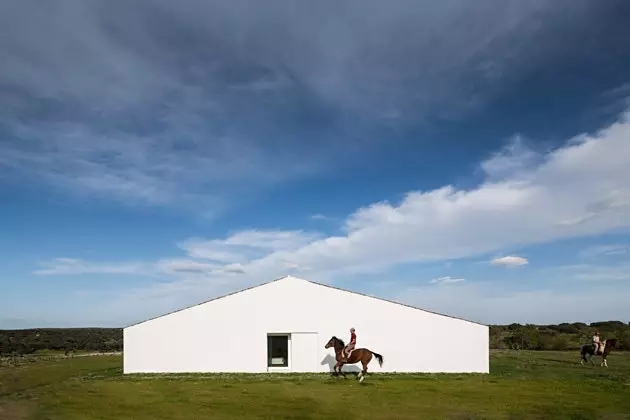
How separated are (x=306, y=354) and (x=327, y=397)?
380 inches

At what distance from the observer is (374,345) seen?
2581 centimetres

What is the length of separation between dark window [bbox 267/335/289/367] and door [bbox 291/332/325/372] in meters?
1.04

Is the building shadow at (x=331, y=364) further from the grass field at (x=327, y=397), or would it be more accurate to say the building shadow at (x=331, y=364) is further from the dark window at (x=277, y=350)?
the grass field at (x=327, y=397)

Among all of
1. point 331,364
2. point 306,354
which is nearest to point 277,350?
point 306,354

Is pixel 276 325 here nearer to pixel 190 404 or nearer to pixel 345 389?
pixel 345 389

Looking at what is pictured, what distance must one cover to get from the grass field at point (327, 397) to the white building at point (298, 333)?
2.33 m

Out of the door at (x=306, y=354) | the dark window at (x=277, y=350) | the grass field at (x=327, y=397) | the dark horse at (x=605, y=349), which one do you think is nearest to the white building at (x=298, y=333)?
the door at (x=306, y=354)

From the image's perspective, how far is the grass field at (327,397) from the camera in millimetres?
13523

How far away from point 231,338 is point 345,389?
363 inches

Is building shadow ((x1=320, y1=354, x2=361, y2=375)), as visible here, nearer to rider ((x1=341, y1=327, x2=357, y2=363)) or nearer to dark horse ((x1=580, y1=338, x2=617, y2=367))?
rider ((x1=341, y1=327, x2=357, y2=363))

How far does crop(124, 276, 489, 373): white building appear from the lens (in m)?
25.6

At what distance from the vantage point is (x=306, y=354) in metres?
25.8

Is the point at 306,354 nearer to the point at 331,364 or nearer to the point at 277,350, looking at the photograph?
the point at 331,364

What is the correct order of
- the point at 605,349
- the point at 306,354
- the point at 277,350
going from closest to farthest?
the point at 306,354
the point at 605,349
the point at 277,350
